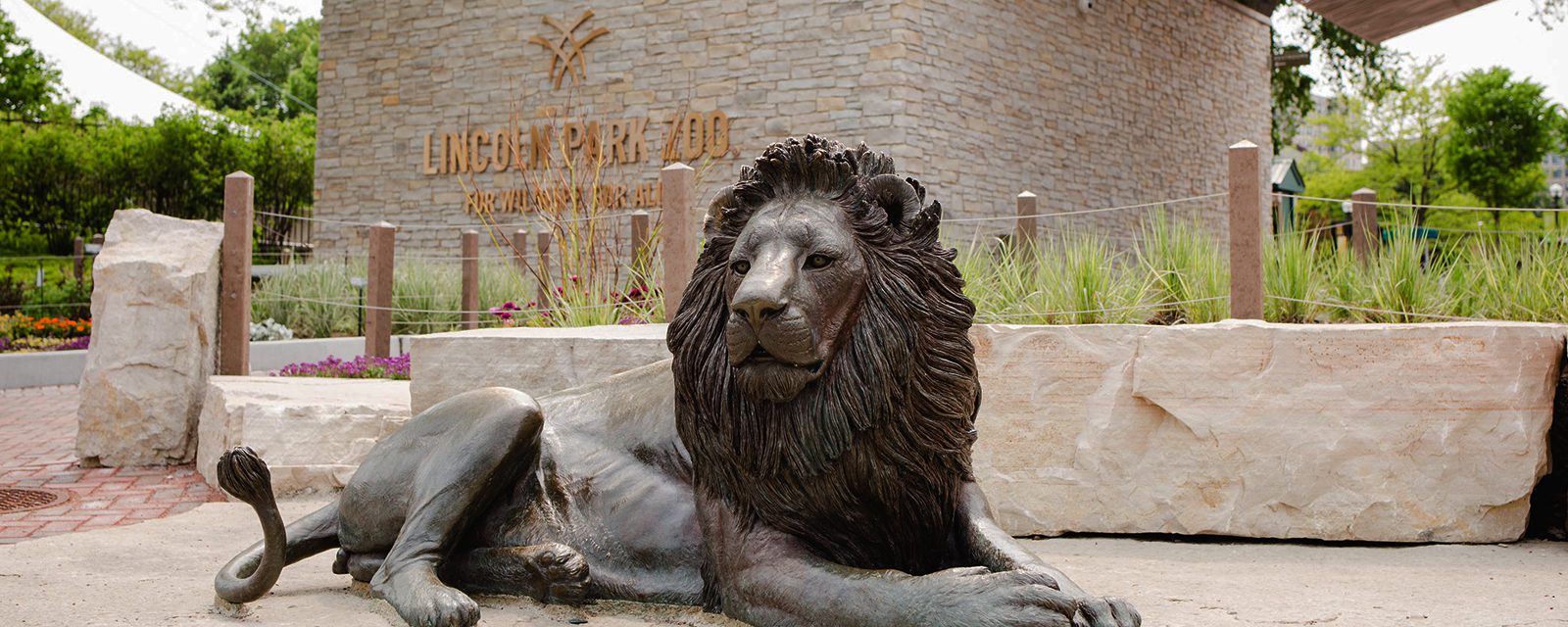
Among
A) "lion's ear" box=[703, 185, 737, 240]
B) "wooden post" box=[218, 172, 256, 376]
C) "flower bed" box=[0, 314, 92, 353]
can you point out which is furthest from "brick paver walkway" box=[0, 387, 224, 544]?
"flower bed" box=[0, 314, 92, 353]

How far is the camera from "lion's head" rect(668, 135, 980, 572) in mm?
2301

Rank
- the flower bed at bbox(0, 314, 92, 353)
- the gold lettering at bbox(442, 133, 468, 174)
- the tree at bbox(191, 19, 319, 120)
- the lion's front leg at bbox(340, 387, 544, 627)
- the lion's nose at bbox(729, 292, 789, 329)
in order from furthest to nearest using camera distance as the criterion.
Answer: the tree at bbox(191, 19, 319, 120), the gold lettering at bbox(442, 133, 468, 174), the flower bed at bbox(0, 314, 92, 353), the lion's front leg at bbox(340, 387, 544, 627), the lion's nose at bbox(729, 292, 789, 329)

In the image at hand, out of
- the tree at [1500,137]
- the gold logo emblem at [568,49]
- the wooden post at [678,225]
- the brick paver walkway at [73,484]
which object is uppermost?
the tree at [1500,137]

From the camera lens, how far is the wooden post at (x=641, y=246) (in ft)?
26.4

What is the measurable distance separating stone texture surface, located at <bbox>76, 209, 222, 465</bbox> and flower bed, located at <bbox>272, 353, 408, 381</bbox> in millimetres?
1992

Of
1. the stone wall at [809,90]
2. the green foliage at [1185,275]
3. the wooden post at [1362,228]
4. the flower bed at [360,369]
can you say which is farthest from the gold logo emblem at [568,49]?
the green foliage at [1185,275]

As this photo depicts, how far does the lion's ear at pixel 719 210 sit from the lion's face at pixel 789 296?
14 centimetres

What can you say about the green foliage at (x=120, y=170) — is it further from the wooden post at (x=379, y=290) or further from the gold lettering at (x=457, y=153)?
the wooden post at (x=379, y=290)

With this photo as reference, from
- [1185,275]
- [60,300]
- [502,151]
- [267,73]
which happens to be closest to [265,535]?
[1185,275]

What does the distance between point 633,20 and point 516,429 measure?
14.6m

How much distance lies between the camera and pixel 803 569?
7.84ft

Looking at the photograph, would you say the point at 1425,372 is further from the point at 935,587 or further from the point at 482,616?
the point at 482,616

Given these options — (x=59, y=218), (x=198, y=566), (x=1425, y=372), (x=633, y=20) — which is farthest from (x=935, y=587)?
(x=59, y=218)

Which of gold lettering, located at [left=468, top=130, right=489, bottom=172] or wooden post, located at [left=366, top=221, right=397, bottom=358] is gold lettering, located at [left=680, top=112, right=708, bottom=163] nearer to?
gold lettering, located at [left=468, top=130, right=489, bottom=172]
